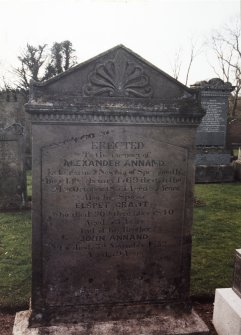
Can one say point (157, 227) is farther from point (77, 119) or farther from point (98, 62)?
point (98, 62)

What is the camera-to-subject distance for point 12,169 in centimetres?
905

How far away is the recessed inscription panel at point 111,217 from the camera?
3.65m

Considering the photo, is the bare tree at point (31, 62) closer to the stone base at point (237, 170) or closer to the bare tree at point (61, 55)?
the bare tree at point (61, 55)

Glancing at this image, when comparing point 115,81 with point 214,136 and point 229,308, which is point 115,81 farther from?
point 214,136

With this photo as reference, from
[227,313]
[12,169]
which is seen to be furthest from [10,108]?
[227,313]

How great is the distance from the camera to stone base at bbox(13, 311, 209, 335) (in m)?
3.61

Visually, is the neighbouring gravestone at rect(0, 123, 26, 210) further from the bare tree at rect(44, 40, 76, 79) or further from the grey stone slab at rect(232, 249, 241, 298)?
the bare tree at rect(44, 40, 76, 79)

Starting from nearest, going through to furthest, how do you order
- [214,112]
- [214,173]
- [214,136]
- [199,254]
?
[199,254] < [214,173] < [214,112] < [214,136]

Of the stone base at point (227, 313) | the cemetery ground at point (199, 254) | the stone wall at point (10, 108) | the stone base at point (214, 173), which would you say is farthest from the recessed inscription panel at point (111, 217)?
the stone wall at point (10, 108)

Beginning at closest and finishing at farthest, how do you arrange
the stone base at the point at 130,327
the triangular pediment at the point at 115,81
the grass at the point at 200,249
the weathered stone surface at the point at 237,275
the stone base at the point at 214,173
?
1. the triangular pediment at the point at 115,81
2. the stone base at the point at 130,327
3. the weathered stone surface at the point at 237,275
4. the grass at the point at 200,249
5. the stone base at the point at 214,173

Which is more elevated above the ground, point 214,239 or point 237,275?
point 237,275

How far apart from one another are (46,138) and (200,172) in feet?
31.0

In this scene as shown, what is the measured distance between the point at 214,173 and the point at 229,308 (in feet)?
29.5

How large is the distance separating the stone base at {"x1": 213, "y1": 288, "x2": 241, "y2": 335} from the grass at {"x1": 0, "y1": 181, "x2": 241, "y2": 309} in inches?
30.6
